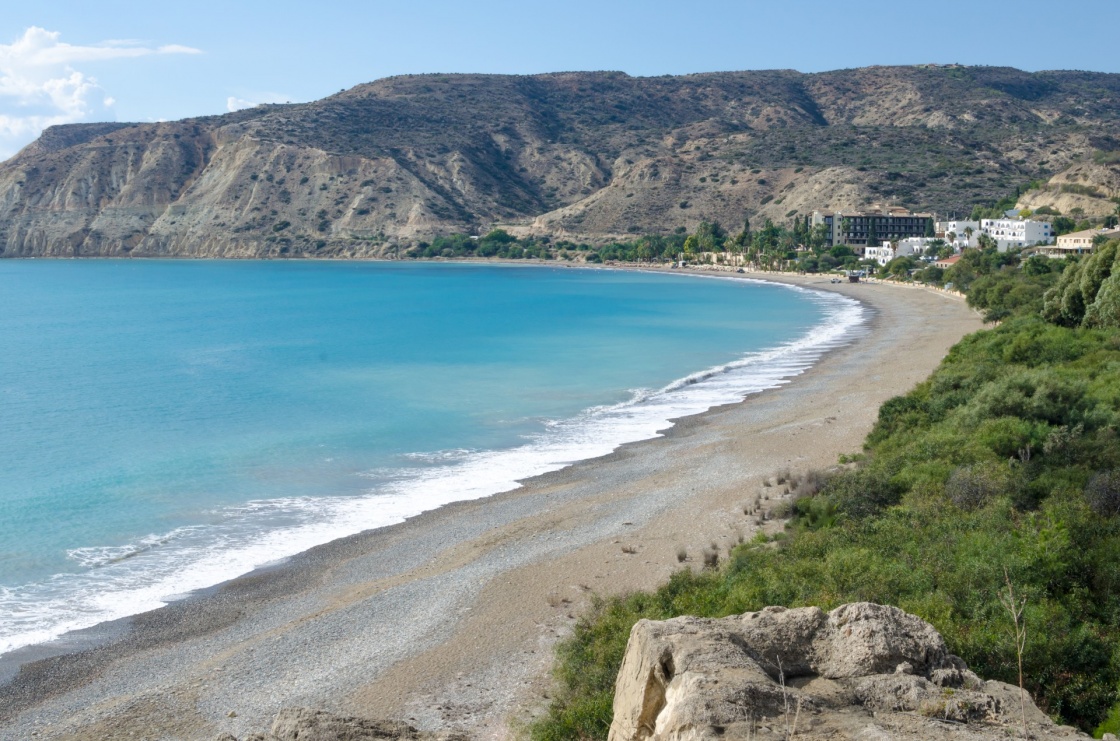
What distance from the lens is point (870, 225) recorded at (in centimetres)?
12150

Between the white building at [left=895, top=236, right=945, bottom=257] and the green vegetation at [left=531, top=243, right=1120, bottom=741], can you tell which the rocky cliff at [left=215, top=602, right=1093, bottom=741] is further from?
Result: the white building at [left=895, top=236, right=945, bottom=257]

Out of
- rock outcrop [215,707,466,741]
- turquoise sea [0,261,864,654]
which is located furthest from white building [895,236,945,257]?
rock outcrop [215,707,466,741]

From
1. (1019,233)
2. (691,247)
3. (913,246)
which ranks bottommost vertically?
(691,247)

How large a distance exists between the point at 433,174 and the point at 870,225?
7687cm

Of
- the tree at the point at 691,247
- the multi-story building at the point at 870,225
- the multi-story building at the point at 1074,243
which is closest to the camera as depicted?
the multi-story building at the point at 1074,243

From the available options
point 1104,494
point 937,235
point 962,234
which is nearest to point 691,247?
point 937,235

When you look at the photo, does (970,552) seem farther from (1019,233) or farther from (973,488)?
(1019,233)

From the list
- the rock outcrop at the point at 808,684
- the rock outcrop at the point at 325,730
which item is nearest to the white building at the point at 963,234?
the rock outcrop at the point at 808,684

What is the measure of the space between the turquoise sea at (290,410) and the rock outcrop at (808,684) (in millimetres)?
10957

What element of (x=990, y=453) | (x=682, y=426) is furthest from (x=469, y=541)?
(x=682, y=426)

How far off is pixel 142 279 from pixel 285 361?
7849cm

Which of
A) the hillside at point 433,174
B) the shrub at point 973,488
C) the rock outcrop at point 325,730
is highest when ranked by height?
the hillside at point 433,174

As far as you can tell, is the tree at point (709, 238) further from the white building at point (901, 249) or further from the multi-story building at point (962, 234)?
the multi-story building at point (962, 234)

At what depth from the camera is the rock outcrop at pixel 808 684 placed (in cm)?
610
